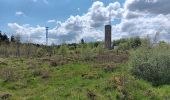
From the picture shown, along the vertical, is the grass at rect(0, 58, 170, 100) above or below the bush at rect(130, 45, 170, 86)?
below

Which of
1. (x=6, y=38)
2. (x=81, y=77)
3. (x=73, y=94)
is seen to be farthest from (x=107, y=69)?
(x=6, y=38)

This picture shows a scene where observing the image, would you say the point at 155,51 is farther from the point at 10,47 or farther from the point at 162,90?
the point at 10,47

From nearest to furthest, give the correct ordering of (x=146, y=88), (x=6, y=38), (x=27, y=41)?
1. (x=146, y=88)
2. (x=27, y=41)
3. (x=6, y=38)

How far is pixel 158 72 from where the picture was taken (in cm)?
1834

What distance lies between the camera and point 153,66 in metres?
18.5

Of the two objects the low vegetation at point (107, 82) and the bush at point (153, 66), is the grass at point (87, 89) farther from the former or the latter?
the bush at point (153, 66)

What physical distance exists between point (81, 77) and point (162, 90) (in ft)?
19.9

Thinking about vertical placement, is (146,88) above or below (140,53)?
below

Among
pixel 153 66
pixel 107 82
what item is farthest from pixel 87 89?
pixel 153 66

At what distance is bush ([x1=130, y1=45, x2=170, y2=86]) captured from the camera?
18484mm

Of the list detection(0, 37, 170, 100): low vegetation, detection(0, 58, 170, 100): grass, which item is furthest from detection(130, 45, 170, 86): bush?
detection(0, 58, 170, 100): grass

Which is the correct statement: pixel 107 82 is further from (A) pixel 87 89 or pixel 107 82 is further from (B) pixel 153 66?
(B) pixel 153 66

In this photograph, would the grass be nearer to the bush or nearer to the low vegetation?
the low vegetation

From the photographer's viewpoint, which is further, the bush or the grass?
the bush
